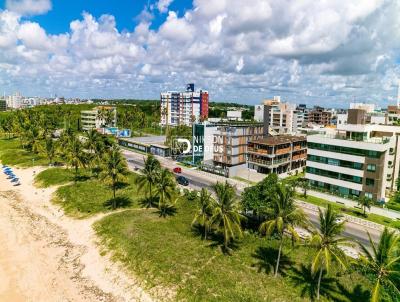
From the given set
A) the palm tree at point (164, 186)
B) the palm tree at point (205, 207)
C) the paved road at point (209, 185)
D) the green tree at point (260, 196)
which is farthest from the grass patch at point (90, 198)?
the green tree at point (260, 196)

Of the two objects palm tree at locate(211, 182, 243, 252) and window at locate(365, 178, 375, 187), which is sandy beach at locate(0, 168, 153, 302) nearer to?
palm tree at locate(211, 182, 243, 252)

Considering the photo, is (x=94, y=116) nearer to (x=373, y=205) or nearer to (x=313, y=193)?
(x=313, y=193)

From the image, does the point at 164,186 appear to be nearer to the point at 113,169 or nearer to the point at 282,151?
the point at 113,169

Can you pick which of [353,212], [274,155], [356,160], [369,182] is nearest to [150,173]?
[353,212]

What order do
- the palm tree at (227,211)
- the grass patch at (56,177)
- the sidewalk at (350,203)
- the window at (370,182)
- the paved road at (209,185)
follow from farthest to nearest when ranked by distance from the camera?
1. the grass patch at (56,177)
2. the window at (370,182)
3. the sidewalk at (350,203)
4. the paved road at (209,185)
5. the palm tree at (227,211)

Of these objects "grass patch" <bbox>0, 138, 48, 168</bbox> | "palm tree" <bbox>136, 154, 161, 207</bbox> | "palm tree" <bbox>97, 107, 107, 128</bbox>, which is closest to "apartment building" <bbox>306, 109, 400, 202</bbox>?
"palm tree" <bbox>136, 154, 161, 207</bbox>

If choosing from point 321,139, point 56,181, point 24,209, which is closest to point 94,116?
point 56,181

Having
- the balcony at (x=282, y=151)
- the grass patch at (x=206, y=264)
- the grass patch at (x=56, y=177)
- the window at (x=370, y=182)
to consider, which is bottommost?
the grass patch at (x=206, y=264)

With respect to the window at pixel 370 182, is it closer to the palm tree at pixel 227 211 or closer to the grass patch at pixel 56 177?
the palm tree at pixel 227 211
